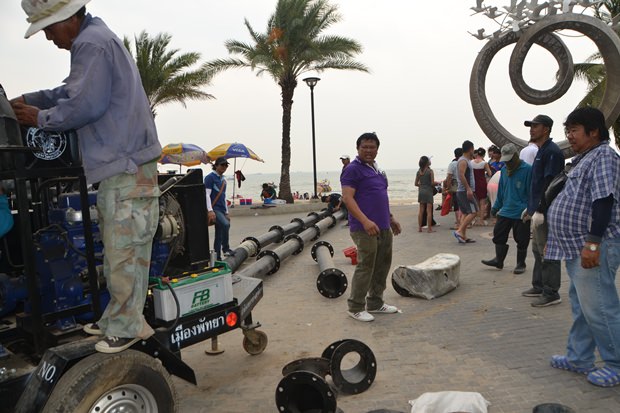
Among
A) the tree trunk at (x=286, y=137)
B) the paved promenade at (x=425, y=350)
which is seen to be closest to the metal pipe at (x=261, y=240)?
the paved promenade at (x=425, y=350)

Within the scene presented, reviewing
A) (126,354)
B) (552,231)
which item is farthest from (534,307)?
(126,354)

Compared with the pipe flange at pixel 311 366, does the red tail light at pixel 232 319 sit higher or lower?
higher

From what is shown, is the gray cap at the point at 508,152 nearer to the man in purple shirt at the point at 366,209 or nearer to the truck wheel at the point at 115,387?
the man in purple shirt at the point at 366,209

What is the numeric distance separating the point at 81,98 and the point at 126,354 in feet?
4.72

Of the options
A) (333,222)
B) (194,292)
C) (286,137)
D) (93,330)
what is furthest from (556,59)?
(286,137)

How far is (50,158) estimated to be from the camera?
2775mm

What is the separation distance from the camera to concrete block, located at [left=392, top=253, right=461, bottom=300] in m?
6.45

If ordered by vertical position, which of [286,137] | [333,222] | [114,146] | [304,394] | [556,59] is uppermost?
[556,59]

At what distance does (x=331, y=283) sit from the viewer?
6.77m

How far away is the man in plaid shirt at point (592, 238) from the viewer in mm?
3545

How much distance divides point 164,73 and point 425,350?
2112cm

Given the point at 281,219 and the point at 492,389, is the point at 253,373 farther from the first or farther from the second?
the point at 281,219

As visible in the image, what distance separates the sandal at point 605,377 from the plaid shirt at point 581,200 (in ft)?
2.99

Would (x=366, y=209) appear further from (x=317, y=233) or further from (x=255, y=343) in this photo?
(x=317, y=233)
